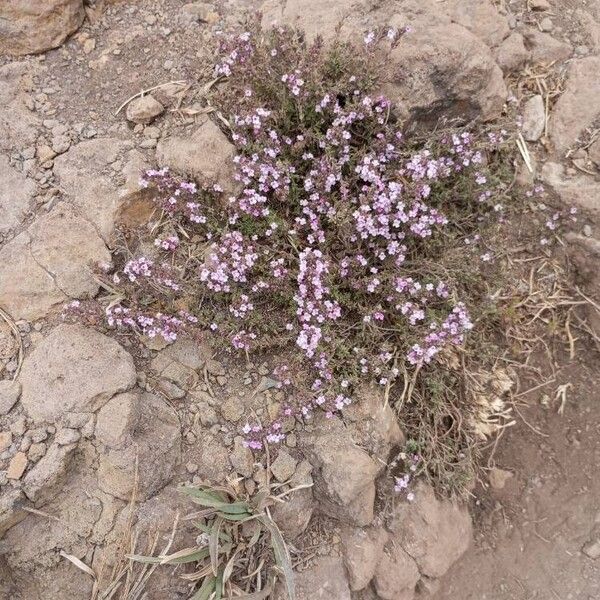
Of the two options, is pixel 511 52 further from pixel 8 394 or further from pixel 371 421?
pixel 8 394

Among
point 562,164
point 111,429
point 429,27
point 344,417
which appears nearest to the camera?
point 111,429

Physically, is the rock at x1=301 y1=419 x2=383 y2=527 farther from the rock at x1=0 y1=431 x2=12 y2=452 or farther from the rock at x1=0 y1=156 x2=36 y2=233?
the rock at x1=0 y1=156 x2=36 y2=233

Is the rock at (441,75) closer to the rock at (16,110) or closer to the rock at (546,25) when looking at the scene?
the rock at (546,25)

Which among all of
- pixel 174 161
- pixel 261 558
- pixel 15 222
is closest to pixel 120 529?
pixel 261 558

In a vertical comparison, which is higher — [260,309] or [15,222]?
[15,222]

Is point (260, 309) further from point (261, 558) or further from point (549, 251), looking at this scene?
point (549, 251)

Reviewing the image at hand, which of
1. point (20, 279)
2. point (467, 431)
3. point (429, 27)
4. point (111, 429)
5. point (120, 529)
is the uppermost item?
point (429, 27)

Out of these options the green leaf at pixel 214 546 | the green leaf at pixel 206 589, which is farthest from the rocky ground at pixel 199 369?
the green leaf at pixel 214 546
